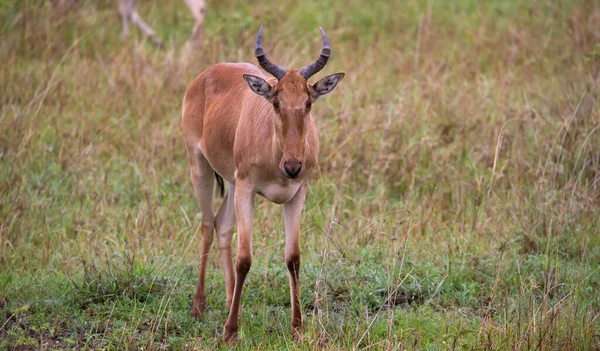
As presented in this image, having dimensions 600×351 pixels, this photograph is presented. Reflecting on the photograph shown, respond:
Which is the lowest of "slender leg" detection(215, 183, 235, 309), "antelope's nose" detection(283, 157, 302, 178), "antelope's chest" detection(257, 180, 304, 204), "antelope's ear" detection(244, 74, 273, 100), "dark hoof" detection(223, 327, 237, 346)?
"dark hoof" detection(223, 327, 237, 346)

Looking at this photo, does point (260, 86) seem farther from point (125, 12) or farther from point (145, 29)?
point (125, 12)

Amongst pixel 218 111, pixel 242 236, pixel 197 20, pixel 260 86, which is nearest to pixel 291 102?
pixel 260 86

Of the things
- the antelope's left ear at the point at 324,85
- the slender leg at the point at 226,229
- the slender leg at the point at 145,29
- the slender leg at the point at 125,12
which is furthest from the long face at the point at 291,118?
the slender leg at the point at 125,12

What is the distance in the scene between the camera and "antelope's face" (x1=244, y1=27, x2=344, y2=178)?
4.50 metres

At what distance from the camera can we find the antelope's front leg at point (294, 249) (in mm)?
4980

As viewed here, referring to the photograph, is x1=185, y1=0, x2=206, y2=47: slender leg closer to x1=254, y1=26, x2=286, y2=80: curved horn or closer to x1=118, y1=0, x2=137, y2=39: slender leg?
x1=118, y1=0, x2=137, y2=39: slender leg

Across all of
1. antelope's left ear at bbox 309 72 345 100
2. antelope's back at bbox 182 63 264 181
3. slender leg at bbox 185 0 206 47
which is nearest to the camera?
antelope's left ear at bbox 309 72 345 100

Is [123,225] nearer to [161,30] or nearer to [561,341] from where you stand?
[561,341]

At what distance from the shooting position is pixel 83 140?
8102mm

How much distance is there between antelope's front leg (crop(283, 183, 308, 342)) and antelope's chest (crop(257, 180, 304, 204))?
0.27ft

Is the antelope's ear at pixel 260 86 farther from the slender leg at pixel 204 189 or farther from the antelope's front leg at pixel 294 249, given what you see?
the slender leg at pixel 204 189

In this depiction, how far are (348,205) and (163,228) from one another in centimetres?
164

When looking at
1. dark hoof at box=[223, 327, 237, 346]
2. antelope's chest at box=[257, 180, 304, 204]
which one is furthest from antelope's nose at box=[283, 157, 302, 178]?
dark hoof at box=[223, 327, 237, 346]

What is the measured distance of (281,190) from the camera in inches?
194
